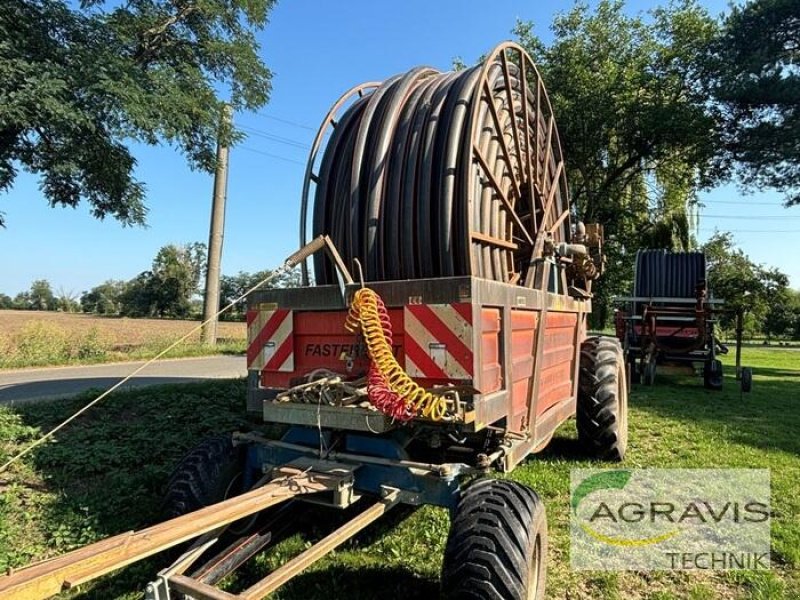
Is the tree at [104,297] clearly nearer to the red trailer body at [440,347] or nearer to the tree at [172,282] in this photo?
the tree at [172,282]


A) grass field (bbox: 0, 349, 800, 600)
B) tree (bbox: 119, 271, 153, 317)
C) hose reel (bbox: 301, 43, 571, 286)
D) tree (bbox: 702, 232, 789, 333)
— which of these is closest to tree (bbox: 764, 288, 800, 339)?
tree (bbox: 702, 232, 789, 333)

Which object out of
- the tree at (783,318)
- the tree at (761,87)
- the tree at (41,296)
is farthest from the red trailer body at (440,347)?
the tree at (41,296)

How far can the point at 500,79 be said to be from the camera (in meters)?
4.96

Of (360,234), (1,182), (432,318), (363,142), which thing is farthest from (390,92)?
(1,182)

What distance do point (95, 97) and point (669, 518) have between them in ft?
24.1

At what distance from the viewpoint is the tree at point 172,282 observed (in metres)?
59.8

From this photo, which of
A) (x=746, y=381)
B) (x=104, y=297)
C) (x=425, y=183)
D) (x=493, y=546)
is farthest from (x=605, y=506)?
(x=104, y=297)

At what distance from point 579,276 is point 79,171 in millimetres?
6306

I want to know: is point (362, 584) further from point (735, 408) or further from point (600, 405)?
point (735, 408)

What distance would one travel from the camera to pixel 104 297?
83250 millimetres

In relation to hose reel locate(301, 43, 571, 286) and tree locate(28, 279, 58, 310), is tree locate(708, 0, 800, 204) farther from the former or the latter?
tree locate(28, 279, 58, 310)

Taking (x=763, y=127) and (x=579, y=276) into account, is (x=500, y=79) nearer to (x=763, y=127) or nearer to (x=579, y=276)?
(x=579, y=276)

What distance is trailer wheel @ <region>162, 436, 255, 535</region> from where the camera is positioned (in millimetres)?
3178

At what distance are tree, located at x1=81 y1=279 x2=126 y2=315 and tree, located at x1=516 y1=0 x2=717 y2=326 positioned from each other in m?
65.2
